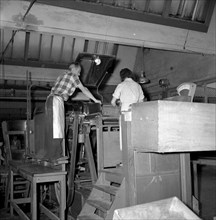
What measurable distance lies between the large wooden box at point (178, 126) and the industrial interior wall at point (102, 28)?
3496 millimetres

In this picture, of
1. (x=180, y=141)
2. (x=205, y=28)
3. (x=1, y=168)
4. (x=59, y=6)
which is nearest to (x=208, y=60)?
(x=205, y=28)

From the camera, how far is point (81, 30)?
527 centimetres

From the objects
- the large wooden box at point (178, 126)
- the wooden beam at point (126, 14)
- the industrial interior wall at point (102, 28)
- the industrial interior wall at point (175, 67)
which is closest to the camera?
the large wooden box at point (178, 126)

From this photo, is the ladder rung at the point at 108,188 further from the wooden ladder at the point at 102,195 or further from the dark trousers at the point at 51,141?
the dark trousers at the point at 51,141

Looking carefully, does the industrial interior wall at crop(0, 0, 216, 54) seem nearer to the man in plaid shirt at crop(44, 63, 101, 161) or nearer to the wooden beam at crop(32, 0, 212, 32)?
the wooden beam at crop(32, 0, 212, 32)

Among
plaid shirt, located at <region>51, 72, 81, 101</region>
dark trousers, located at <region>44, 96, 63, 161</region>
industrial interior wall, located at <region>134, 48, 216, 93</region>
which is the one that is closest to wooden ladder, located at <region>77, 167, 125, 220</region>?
dark trousers, located at <region>44, 96, 63, 161</region>

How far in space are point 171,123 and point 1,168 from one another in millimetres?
5679

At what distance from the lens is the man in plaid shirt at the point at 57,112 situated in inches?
156

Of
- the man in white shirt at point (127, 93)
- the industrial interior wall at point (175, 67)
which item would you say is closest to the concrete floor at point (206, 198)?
the man in white shirt at point (127, 93)

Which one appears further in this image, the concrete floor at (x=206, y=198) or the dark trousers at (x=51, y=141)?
the concrete floor at (x=206, y=198)

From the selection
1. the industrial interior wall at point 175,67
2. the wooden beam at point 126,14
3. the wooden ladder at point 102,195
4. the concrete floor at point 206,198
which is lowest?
the concrete floor at point 206,198

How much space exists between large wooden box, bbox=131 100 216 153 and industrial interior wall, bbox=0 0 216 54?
350 cm

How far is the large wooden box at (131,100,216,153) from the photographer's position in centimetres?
203

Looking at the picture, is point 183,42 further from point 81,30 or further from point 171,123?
point 171,123
